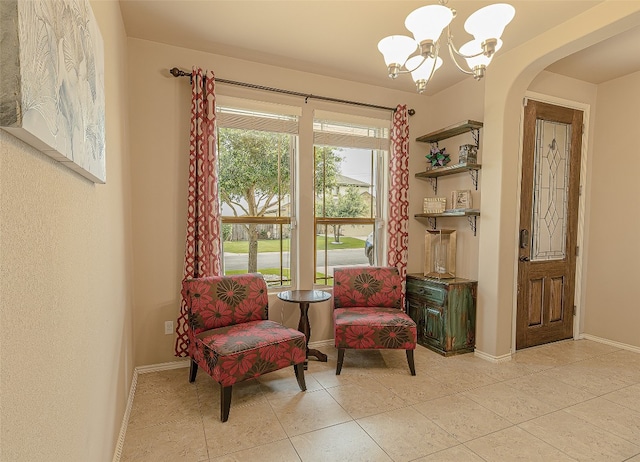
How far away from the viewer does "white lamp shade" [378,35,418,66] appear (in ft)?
5.87

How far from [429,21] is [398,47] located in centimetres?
24

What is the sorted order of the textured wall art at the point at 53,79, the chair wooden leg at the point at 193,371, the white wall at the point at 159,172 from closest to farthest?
the textured wall art at the point at 53,79 < the chair wooden leg at the point at 193,371 < the white wall at the point at 159,172

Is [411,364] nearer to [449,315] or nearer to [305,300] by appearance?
[449,315]

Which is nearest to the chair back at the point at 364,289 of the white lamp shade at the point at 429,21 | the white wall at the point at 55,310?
the white wall at the point at 55,310

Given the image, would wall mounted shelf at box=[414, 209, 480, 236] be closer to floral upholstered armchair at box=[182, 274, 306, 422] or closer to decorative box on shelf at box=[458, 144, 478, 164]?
decorative box on shelf at box=[458, 144, 478, 164]

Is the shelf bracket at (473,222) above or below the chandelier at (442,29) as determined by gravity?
below

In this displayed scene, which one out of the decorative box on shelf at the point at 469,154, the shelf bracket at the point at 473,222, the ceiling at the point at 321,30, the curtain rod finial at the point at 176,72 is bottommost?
the shelf bracket at the point at 473,222

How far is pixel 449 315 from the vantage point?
3.25m

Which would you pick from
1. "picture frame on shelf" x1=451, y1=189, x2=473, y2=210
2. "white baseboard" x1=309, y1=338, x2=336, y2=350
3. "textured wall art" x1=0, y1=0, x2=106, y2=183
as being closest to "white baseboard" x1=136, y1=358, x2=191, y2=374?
"white baseboard" x1=309, y1=338, x2=336, y2=350

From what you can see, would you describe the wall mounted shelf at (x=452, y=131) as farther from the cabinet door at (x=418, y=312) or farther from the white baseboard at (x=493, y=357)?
the white baseboard at (x=493, y=357)

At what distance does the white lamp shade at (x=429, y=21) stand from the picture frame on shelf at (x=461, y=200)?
210 cm

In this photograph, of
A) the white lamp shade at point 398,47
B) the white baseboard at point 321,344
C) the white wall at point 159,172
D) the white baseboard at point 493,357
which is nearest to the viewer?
the white lamp shade at point 398,47

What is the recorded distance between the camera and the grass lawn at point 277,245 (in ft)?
10.6

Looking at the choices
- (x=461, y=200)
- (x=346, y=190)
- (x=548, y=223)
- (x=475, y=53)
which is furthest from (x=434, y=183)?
(x=475, y=53)
